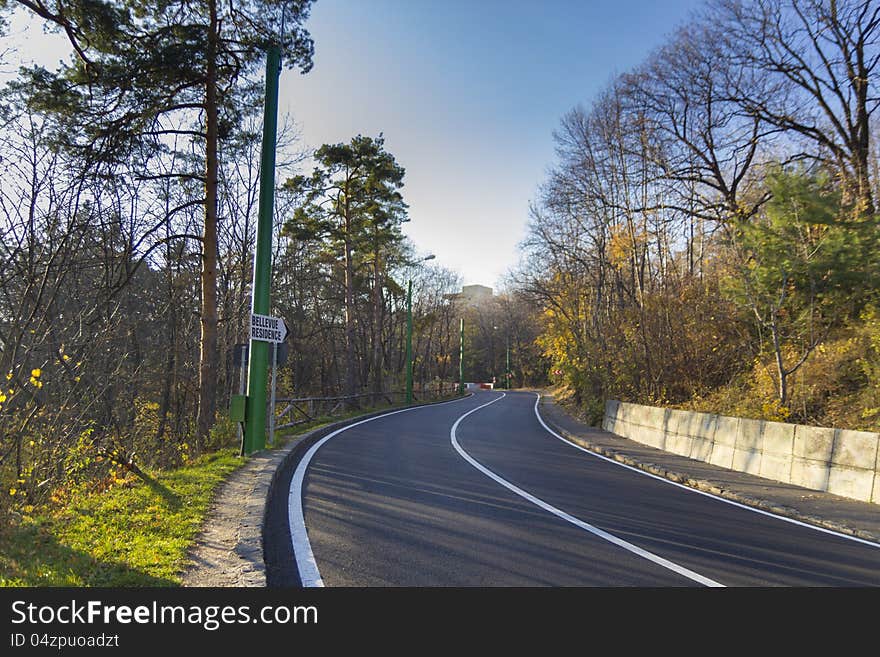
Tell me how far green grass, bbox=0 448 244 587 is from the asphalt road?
112 centimetres

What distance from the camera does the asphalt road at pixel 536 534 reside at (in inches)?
193

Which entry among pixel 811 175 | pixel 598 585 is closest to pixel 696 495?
pixel 598 585

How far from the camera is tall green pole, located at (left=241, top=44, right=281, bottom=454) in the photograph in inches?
426

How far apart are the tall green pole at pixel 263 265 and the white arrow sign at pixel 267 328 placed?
107mm

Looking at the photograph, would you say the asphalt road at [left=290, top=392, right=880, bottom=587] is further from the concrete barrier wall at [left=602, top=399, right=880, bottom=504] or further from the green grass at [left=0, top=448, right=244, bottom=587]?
the concrete barrier wall at [left=602, top=399, right=880, bottom=504]

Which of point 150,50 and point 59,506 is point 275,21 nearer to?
point 150,50

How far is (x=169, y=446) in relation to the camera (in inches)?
635

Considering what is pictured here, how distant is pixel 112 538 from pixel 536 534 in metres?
4.22

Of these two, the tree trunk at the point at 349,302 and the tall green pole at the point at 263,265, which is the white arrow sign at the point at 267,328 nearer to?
the tall green pole at the point at 263,265

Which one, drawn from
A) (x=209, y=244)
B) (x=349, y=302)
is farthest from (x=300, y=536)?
(x=349, y=302)
